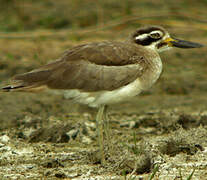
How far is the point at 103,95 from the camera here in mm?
4586

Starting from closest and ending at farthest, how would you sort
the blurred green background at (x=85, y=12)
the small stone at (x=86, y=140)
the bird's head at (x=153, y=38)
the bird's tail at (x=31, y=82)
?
the bird's tail at (x=31, y=82) < the bird's head at (x=153, y=38) < the small stone at (x=86, y=140) < the blurred green background at (x=85, y=12)

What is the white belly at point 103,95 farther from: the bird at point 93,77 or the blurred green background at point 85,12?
the blurred green background at point 85,12

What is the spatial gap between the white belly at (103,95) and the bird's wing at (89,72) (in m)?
0.05

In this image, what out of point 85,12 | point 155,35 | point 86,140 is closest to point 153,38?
point 155,35

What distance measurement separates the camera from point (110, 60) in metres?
4.62

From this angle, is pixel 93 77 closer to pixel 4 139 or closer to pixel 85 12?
pixel 4 139

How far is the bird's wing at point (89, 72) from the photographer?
180 inches

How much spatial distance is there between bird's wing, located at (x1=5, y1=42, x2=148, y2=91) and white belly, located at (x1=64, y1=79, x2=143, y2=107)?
0.05 m

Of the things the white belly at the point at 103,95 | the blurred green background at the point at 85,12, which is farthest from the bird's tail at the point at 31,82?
the blurred green background at the point at 85,12

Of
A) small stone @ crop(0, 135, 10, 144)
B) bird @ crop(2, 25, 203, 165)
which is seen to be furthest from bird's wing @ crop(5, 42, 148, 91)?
small stone @ crop(0, 135, 10, 144)

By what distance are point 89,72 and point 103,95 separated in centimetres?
28

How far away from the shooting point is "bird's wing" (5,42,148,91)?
4.58 metres

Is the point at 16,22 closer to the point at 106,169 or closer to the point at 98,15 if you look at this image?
the point at 98,15

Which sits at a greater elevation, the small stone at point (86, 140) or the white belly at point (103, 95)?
the white belly at point (103, 95)
